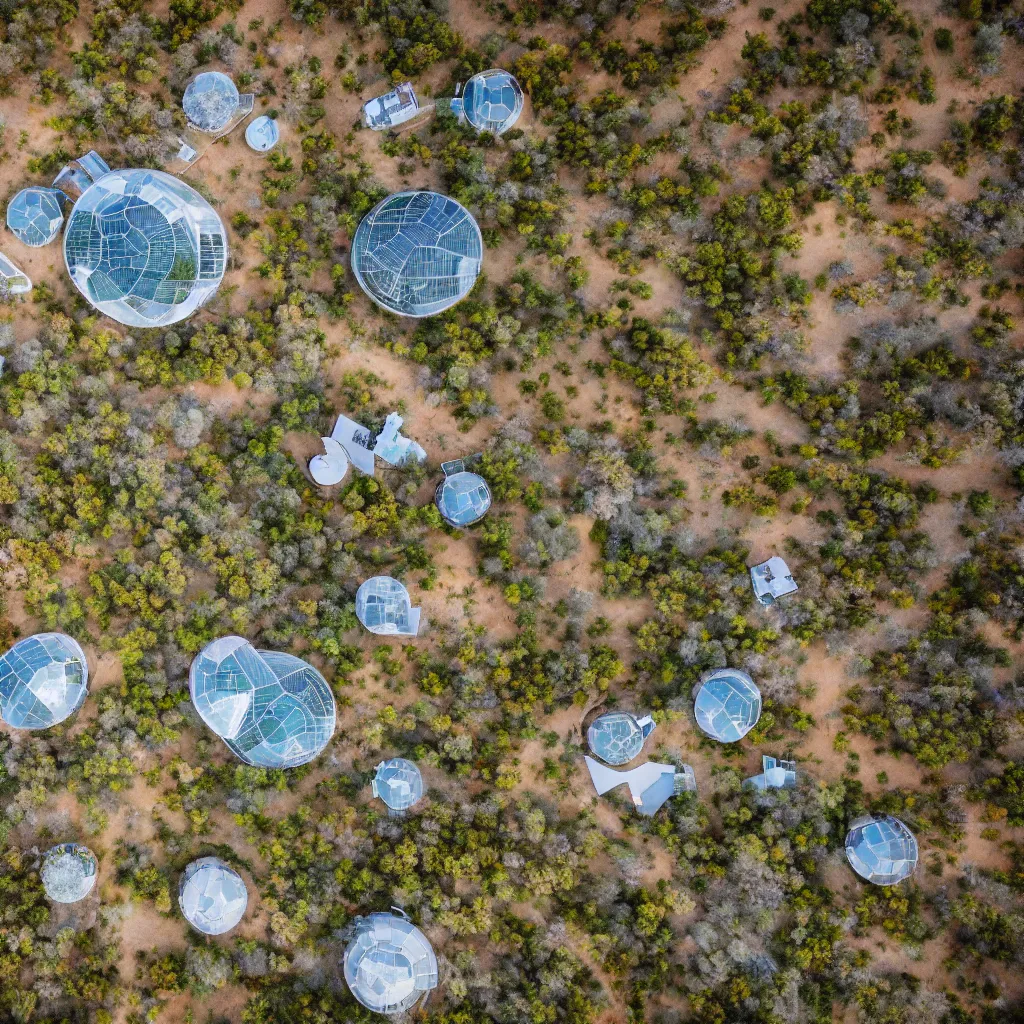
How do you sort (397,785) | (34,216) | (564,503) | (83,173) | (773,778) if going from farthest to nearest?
(564,503)
(773,778)
(83,173)
(397,785)
(34,216)

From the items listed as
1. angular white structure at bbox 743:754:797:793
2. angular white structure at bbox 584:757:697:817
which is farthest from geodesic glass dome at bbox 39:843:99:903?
angular white structure at bbox 743:754:797:793

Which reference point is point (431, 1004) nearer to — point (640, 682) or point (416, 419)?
point (640, 682)

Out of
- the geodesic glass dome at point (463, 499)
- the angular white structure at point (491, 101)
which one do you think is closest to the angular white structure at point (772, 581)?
the geodesic glass dome at point (463, 499)

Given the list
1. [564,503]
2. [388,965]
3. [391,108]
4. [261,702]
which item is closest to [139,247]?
[391,108]

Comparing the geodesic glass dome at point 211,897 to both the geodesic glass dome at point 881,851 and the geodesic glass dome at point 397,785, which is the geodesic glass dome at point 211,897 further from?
the geodesic glass dome at point 881,851

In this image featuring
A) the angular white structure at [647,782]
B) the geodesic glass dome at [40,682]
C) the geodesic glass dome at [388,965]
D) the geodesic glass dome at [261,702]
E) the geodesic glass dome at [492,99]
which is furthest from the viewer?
the geodesic glass dome at [492,99]

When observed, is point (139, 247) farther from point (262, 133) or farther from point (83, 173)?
point (262, 133)

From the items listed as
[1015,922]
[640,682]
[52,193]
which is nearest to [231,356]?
[52,193]
